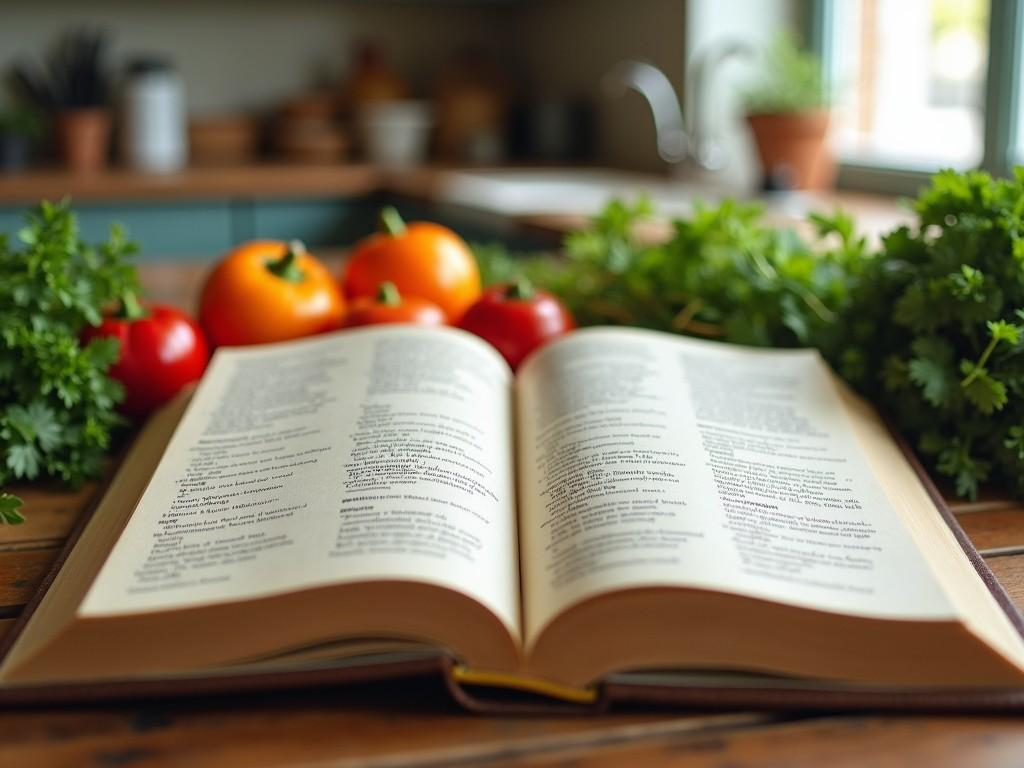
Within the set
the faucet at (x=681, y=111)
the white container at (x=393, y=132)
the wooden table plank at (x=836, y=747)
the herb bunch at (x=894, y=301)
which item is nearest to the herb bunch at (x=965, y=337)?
the herb bunch at (x=894, y=301)

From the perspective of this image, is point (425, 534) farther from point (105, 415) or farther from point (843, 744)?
point (105, 415)

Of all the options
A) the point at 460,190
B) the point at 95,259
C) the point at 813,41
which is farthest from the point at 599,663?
the point at 813,41

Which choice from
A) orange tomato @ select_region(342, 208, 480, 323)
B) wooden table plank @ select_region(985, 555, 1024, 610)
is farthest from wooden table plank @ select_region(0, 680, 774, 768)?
orange tomato @ select_region(342, 208, 480, 323)

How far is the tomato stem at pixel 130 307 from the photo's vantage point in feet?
2.75

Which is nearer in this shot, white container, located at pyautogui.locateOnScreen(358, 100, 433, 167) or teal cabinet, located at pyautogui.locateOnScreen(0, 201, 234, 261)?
teal cabinet, located at pyautogui.locateOnScreen(0, 201, 234, 261)

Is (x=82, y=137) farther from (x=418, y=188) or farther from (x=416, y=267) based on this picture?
(x=416, y=267)

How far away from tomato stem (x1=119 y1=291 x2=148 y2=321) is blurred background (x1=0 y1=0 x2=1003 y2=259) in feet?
4.00

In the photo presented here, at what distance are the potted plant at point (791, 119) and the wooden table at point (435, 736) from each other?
2.05 meters

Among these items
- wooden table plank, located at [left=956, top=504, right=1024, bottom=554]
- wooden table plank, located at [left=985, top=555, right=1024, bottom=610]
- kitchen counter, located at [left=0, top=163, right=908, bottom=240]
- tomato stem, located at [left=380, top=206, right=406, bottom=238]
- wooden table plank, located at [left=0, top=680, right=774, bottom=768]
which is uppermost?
tomato stem, located at [left=380, top=206, right=406, bottom=238]

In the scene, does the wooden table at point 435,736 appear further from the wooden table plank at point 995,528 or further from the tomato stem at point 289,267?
the tomato stem at point 289,267

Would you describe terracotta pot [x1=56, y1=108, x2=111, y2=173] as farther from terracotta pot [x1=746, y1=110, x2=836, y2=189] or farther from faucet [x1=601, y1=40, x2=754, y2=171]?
terracotta pot [x1=746, y1=110, x2=836, y2=189]

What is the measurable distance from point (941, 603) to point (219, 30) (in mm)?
3614

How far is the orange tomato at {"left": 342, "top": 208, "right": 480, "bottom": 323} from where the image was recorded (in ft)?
3.32

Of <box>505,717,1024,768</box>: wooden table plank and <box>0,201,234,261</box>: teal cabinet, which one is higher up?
<box>505,717,1024,768</box>: wooden table plank
